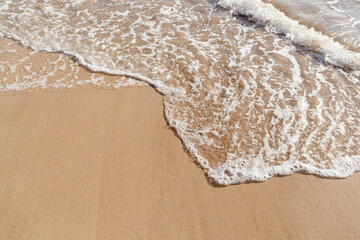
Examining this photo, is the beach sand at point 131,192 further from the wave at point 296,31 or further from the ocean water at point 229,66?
the wave at point 296,31

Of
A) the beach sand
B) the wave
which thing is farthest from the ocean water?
the beach sand

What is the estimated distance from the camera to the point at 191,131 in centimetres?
382

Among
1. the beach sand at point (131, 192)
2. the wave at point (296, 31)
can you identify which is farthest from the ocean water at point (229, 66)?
the beach sand at point (131, 192)

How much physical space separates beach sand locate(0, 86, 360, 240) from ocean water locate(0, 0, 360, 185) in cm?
31

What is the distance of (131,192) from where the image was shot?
9.97 ft

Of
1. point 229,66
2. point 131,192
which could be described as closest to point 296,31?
point 229,66

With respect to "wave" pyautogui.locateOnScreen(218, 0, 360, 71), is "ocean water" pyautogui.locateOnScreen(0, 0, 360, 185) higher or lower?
lower

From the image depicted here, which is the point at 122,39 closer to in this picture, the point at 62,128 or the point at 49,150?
the point at 62,128

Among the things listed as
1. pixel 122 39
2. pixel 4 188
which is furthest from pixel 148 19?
pixel 4 188

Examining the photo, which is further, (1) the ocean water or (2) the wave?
(2) the wave

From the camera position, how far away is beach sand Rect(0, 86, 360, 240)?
2.76 meters

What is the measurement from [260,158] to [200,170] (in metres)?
0.96

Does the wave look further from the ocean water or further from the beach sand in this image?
the beach sand

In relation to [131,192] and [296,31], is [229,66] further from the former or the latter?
[131,192]
